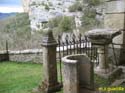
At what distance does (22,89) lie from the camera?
5574 millimetres

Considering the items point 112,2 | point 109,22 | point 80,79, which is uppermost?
point 112,2

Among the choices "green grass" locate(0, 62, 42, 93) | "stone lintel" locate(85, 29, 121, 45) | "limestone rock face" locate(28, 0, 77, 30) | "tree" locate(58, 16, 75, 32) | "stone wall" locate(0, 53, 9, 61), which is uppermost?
"limestone rock face" locate(28, 0, 77, 30)

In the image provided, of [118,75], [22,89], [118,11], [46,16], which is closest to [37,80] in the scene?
[22,89]

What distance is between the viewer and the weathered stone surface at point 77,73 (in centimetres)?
402

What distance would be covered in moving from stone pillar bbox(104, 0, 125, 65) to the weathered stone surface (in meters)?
1.87

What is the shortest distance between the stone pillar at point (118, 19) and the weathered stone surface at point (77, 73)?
6.12 ft

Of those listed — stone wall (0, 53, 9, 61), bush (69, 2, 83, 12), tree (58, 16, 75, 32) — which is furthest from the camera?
bush (69, 2, 83, 12)

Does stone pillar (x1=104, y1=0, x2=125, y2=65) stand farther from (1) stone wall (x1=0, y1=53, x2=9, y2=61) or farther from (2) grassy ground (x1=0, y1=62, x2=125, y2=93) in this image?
(1) stone wall (x1=0, y1=53, x2=9, y2=61)

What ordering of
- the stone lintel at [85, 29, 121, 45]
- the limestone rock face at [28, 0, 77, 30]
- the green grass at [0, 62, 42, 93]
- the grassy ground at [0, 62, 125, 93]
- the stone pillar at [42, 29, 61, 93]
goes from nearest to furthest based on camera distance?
the stone pillar at [42, 29, 61, 93], the stone lintel at [85, 29, 121, 45], the grassy ground at [0, 62, 125, 93], the green grass at [0, 62, 42, 93], the limestone rock face at [28, 0, 77, 30]

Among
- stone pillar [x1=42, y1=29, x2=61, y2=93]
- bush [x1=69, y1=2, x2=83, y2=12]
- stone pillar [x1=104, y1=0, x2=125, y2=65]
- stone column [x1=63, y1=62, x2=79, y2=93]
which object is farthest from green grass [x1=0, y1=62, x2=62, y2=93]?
bush [x1=69, y1=2, x2=83, y2=12]

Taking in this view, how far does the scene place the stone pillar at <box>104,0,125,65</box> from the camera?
18.8 ft

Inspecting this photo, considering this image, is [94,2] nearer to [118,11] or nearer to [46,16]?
[46,16]

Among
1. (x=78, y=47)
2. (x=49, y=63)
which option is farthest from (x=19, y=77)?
(x=78, y=47)

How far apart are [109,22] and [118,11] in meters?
0.40
